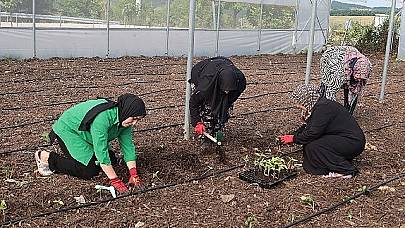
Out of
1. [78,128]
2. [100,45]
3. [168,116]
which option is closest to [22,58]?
[100,45]

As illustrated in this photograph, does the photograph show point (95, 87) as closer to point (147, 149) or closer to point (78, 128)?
point (147, 149)

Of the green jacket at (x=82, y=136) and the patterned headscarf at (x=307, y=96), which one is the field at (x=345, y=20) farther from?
the green jacket at (x=82, y=136)

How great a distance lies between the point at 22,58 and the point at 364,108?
331 inches

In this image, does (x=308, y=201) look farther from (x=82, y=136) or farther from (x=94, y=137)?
(x=82, y=136)

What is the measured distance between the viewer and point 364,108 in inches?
328

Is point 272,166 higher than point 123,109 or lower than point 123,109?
lower

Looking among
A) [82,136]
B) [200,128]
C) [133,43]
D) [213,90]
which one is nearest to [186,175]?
[200,128]

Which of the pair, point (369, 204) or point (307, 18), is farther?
point (307, 18)

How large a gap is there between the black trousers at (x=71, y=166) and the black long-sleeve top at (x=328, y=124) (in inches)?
77.0

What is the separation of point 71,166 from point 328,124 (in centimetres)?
246

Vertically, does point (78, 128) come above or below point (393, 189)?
above

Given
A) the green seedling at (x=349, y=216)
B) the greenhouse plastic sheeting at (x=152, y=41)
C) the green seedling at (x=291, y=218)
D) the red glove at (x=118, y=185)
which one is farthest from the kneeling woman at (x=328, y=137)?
the greenhouse plastic sheeting at (x=152, y=41)

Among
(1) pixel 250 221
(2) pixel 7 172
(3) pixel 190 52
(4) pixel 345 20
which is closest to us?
(1) pixel 250 221

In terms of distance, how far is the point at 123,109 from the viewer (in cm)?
407
